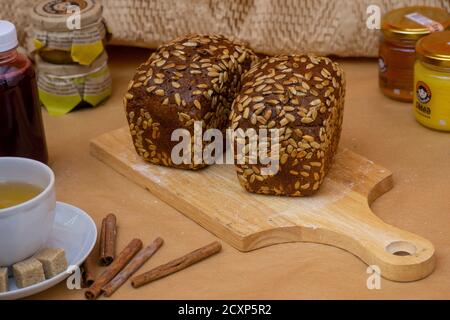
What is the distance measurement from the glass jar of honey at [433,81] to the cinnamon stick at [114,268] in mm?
474

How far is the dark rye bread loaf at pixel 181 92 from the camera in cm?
108

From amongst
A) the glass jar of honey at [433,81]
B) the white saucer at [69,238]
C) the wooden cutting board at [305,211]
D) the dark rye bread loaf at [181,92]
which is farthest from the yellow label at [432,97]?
the white saucer at [69,238]

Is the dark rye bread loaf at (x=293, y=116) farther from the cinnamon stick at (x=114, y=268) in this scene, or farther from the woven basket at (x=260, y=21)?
the woven basket at (x=260, y=21)

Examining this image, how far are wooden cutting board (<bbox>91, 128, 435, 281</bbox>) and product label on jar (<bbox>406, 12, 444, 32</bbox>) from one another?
0.26 meters

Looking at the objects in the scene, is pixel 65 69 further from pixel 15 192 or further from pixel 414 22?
pixel 414 22

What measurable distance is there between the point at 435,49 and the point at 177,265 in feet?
1.61

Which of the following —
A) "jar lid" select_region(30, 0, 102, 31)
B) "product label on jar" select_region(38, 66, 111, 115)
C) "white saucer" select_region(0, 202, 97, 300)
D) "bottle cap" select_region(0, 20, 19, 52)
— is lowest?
"white saucer" select_region(0, 202, 97, 300)

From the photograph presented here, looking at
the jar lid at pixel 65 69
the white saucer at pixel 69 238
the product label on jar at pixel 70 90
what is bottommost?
the white saucer at pixel 69 238

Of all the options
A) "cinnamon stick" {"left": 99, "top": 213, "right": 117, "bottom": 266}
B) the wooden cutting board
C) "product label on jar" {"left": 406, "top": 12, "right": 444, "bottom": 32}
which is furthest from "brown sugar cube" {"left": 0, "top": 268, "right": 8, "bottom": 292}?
"product label on jar" {"left": 406, "top": 12, "right": 444, "bottom": 32}

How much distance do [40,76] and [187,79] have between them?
32 centimetres

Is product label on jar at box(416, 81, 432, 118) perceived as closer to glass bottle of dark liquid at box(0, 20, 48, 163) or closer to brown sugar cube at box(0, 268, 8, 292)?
glass bottle of dark liquid at box(0, 20, 48, 163)

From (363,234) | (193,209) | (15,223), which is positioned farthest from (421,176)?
(15,223)

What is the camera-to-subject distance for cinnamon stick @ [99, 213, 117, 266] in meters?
0.98

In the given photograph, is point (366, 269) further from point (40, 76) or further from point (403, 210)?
point (40, 76)
